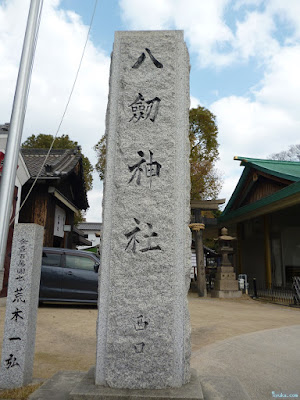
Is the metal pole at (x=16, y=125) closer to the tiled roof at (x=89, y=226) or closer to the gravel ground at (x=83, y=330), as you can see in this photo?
the gravel ground at (x=83, y=330)

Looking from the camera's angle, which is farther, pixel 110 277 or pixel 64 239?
pixel 64 239

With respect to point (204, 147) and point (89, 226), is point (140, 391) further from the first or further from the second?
point (89, 226)

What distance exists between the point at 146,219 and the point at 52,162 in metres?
11.3

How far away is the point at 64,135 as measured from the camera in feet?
72.9

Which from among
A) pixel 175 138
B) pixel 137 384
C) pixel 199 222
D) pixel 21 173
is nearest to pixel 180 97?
pixel 175 138

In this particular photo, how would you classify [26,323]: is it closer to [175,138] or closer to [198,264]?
[175,138]

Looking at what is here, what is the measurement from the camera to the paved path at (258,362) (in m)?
3.11

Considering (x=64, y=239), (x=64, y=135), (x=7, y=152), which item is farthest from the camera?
(x=64, y=135)

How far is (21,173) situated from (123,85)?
850cm

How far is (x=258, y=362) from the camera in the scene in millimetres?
3826

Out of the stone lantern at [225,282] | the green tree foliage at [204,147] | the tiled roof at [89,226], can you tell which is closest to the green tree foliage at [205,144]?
the green tree foliage at [204,147]

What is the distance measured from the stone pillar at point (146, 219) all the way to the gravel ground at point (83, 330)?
1445mm

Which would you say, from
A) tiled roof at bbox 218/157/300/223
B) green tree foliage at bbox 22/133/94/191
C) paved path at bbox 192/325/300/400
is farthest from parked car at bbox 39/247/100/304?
green tree foliage at bbox 22/133/94/191

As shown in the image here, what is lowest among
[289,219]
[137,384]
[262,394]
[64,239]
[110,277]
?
[262,394]
